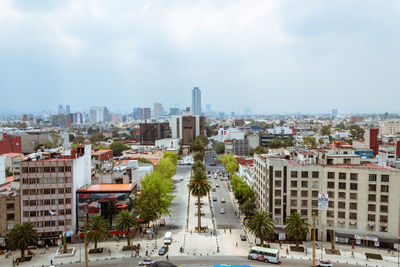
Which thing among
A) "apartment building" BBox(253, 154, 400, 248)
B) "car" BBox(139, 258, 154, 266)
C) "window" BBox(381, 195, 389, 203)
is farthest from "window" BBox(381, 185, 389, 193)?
"car" BBox(139, 258, 154, 266)

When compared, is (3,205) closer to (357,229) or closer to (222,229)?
(222,229)

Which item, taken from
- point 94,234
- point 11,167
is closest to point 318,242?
point 94,234

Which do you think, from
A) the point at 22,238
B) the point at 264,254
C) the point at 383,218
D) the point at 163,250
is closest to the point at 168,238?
the point at 163,250

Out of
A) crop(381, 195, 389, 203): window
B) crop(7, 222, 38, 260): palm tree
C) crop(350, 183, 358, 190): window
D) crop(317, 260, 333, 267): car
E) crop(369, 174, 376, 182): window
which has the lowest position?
crop(317, 260, 333, 267): car

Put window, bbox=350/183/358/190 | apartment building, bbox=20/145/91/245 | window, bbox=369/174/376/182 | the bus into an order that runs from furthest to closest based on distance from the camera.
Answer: window, bbox=350/183/358/190 → apartment building, bbox=20/145/91/245 → window, bbox=369/174/376/182 → the bus

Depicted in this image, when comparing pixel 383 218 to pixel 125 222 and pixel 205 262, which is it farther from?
pixel 125 222

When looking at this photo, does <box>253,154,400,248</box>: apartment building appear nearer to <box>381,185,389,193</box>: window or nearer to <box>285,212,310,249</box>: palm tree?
<box>381,185,389,193</box>: window

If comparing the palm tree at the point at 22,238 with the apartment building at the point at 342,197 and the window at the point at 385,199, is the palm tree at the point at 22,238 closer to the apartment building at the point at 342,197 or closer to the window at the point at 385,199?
the apartment building at the point at 342,197

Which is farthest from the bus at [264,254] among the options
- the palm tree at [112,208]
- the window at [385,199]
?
the palm tree at [112,208]
